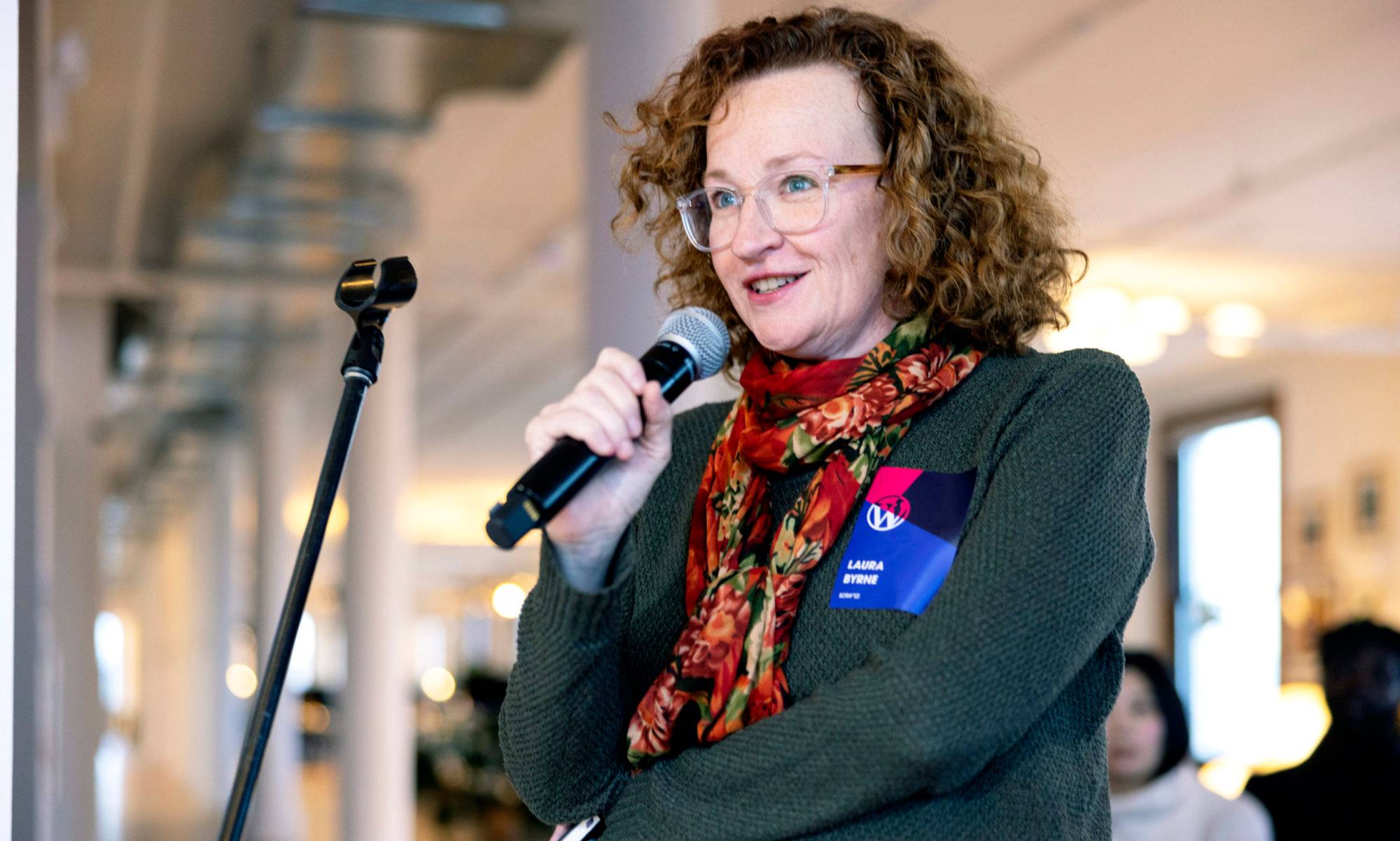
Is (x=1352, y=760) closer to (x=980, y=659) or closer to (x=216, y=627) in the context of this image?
(x=980, y=659)

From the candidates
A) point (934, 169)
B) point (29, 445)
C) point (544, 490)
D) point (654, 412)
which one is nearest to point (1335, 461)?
point (29, 445)

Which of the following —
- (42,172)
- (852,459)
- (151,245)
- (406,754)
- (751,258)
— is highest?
(151,245)

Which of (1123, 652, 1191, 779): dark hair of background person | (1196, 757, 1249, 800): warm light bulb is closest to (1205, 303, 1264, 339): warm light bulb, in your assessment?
(1196, 757, 1249, 800): warm light bulb

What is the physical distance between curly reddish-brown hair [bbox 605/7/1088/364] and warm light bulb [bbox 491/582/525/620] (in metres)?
27.4

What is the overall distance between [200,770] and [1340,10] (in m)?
14.5

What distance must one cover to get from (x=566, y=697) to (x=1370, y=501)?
1084 centimetres

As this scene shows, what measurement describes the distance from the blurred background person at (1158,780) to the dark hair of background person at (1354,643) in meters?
0.76

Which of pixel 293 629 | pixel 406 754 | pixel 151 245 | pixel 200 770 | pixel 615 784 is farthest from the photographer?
pixel 200 770

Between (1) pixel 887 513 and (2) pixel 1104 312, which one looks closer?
(1) pixel 887 513

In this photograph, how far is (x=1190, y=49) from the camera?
6273 millimetres

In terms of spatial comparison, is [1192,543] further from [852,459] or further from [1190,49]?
[852,459]

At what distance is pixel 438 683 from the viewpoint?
29797mm

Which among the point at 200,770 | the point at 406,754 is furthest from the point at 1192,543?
the point at 200,770

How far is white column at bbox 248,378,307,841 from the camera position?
40.6 ft
